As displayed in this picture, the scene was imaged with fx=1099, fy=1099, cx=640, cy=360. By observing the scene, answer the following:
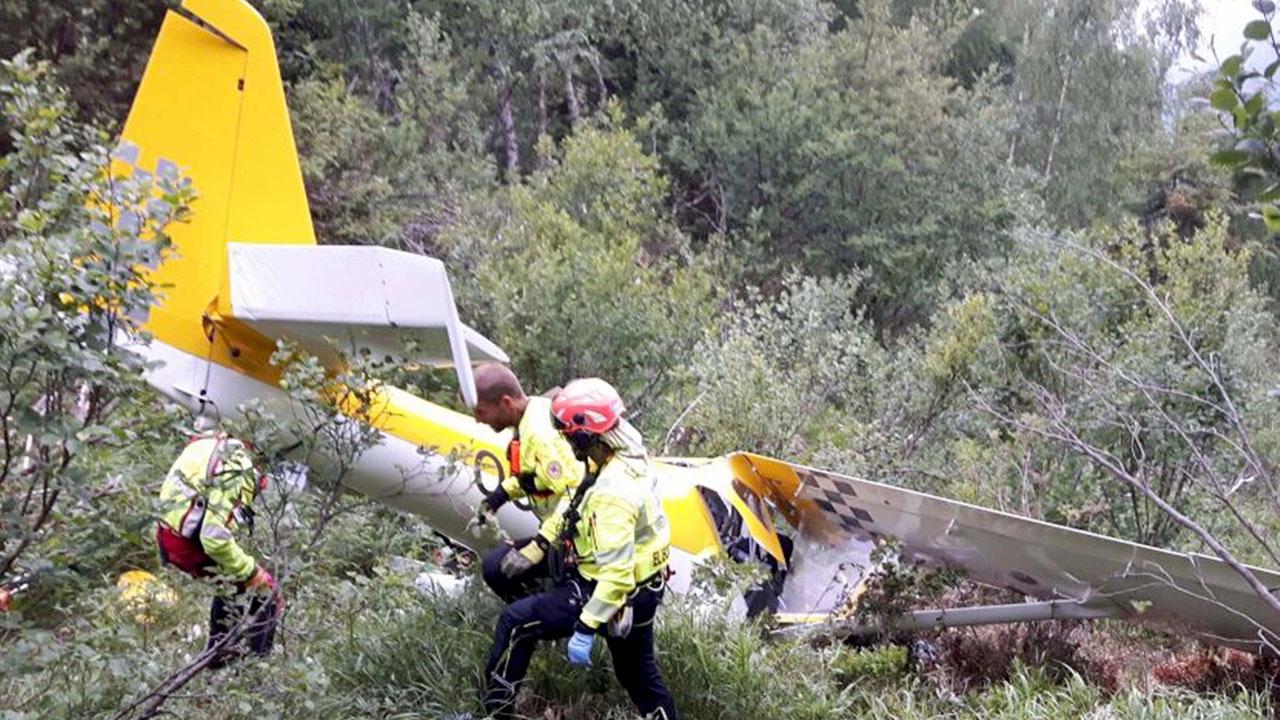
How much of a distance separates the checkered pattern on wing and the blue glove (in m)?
2.28

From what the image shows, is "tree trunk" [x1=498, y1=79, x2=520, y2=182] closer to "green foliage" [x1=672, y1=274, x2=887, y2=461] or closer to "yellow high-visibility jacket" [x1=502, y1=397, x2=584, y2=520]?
"green foliage" [x1=672, y1=274, x2=887, y2=461]

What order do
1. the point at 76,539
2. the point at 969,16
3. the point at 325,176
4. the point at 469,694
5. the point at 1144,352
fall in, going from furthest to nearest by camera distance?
the point at 969,16 < the point at 325,176 < the point at 1144,352 < the point at 469,694 < the point at 76,539

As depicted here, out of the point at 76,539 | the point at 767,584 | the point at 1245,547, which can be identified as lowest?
the point at 1245,547

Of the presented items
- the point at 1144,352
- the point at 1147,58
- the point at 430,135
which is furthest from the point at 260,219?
the point at 1147,58

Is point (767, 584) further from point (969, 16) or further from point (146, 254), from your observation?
point (969, 16)

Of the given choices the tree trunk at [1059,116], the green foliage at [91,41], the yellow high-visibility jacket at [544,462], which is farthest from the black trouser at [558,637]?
the tree trunk at [1059,116]

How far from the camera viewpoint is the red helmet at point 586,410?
15.3 ft

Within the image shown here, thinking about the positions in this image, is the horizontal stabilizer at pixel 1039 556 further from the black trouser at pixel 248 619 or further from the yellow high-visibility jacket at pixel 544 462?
the black trouser at pixel 248 619

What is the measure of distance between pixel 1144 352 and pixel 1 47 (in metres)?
13.2

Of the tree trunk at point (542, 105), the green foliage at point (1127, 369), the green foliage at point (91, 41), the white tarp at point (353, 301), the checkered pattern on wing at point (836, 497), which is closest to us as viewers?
the white tarp at point (353, 301)

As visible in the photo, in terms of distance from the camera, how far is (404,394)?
582 centimetres

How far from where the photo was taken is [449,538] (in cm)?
614

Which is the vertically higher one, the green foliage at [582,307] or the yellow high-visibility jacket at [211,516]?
the yellow high-visibility jacket at [211,516]

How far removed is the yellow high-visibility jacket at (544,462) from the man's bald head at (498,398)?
0.18 ft
